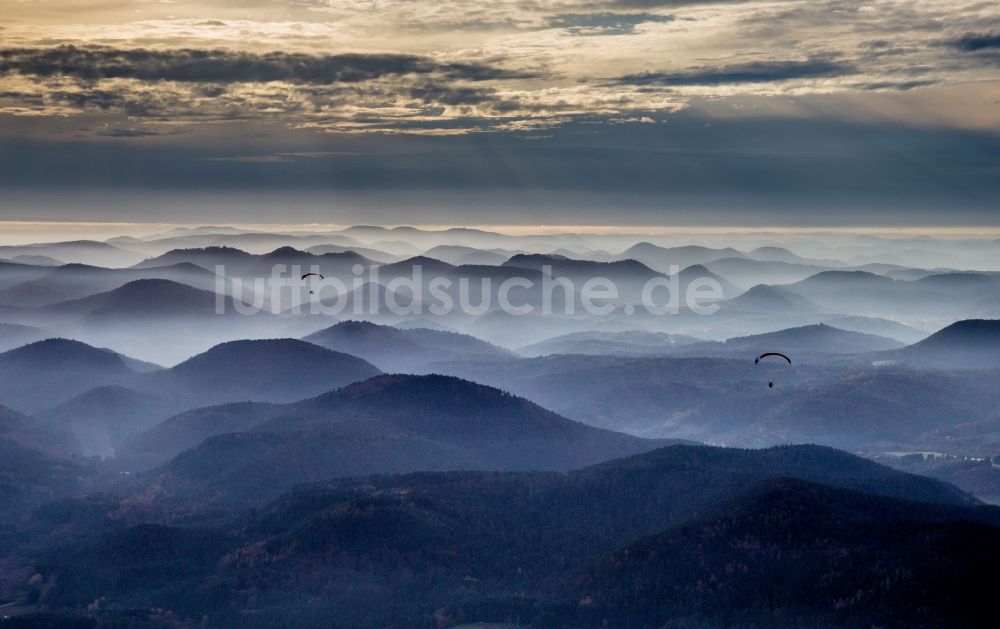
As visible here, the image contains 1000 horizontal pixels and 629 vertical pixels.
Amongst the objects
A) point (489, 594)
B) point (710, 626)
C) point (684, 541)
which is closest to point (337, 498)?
point (489, 594)

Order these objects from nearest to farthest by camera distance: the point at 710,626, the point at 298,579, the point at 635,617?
the point at 710,626, the point at 635,617, the point at 298,579

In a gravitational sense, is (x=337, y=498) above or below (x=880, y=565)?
below

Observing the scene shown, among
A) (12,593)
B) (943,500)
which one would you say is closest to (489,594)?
(12,593)

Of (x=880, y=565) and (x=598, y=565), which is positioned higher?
(x=880, y=565)

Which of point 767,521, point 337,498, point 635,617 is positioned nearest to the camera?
point 635,617

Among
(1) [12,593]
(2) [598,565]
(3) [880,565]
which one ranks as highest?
(3) [880,565]

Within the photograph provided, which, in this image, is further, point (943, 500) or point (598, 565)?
point (943, 500)

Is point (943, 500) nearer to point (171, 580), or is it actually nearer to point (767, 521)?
point (767, 521)

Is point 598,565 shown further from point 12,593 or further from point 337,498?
point 12,593

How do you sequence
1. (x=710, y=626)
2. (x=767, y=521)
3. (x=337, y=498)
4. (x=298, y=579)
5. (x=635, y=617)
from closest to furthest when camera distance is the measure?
(x=710, y=626) → (x=635, y=617) → (x=767, y=521) → (x=298, y=579) → (x=337, y=498)
